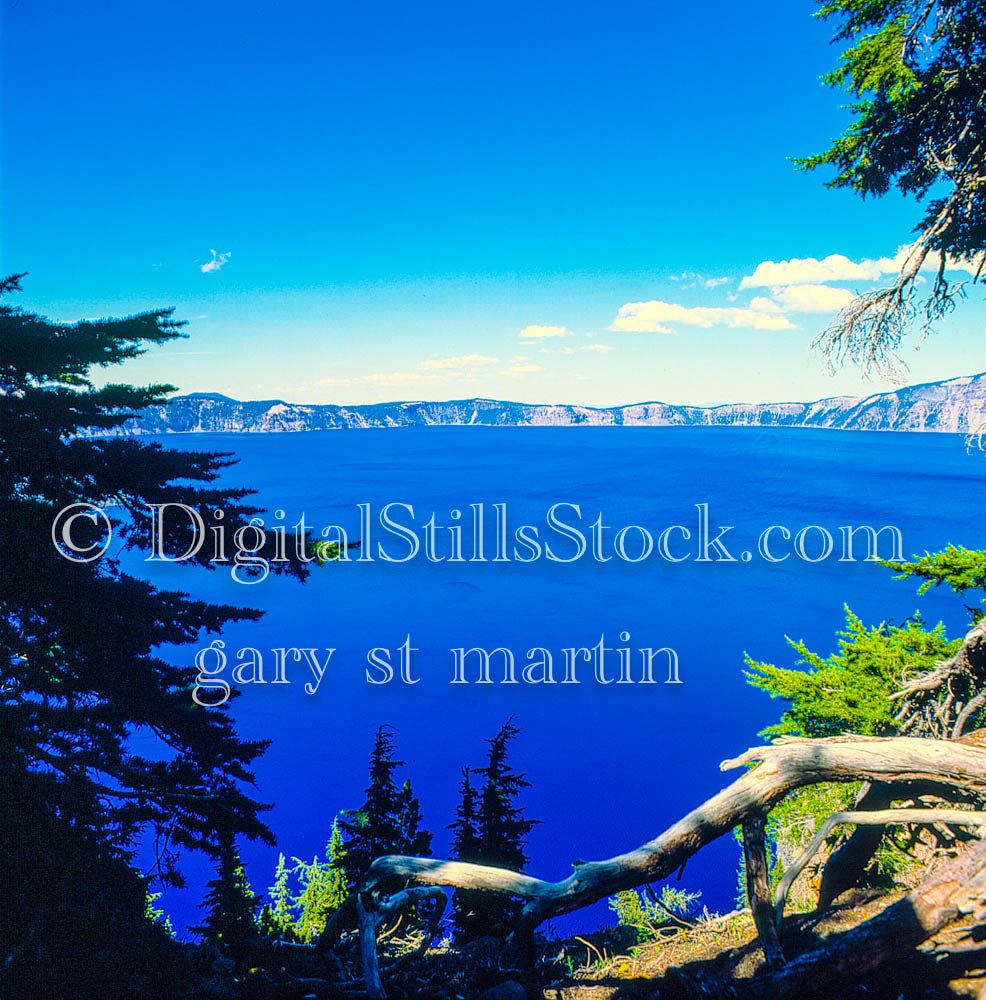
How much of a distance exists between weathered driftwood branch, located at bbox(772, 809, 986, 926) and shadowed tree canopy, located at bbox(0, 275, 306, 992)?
4.98 meters

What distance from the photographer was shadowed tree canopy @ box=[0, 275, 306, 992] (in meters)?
5.33

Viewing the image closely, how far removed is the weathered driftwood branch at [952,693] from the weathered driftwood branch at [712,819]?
97.3 inches

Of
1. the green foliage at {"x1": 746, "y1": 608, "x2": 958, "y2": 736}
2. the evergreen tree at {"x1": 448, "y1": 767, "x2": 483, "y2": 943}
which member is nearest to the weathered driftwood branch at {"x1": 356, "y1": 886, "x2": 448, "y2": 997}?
the green foliage at {"x1": 746, "y1": 608, "x2": 958, "y2": 736}

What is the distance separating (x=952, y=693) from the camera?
244 inches

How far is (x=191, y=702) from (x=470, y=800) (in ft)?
32.4

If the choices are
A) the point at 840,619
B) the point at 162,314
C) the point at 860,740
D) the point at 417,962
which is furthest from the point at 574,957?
the point at 840,619

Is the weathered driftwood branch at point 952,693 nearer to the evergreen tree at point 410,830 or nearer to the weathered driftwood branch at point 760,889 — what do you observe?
the weathered driftwood branch at point 760,889

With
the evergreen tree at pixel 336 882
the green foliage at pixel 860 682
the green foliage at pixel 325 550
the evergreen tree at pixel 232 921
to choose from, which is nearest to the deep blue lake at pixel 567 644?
the evergreen tree at pixel 336 882

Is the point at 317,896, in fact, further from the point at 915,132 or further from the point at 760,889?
the point at 915,132

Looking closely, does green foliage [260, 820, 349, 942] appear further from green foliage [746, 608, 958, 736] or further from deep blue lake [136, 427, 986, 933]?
deep blue lake [136, 427, 986, 933]

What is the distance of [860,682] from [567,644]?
1364 inches

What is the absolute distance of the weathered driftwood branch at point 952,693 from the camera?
5.79 m

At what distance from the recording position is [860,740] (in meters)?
3.77

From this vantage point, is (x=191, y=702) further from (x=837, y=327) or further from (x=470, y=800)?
(x=837, y=327)
